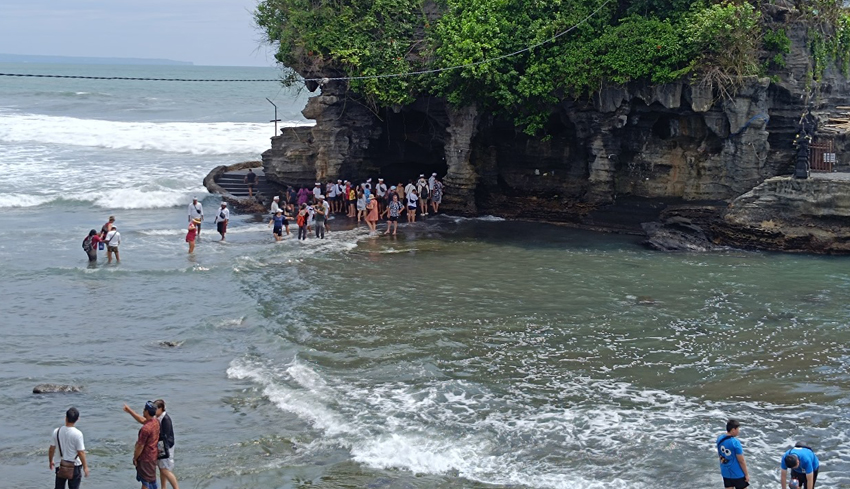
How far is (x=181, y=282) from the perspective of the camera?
70.0 feet

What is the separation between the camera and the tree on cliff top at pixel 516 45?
923 inches

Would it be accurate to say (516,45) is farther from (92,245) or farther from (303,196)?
(92,245)

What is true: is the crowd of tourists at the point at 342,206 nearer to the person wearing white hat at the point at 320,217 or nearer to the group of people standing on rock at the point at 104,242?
the person wearing white hat at the point at 320,217

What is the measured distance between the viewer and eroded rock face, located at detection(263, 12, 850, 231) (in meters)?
24.0

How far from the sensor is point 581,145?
2736 centimetres

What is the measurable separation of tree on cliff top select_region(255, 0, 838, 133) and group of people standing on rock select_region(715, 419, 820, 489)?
14.6 meters

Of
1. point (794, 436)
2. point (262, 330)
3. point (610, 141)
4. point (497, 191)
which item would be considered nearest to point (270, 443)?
point (262, 330)

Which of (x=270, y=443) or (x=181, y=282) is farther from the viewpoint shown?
(x=181, y=282)

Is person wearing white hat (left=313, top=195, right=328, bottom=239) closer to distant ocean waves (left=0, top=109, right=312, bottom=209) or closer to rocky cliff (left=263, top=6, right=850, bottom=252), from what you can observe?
rocky cliff (left=263, top=6, right=850, bottom=252)

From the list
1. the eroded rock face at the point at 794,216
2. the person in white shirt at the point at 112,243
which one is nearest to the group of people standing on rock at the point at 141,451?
the person in white shirt at the point at 112,243

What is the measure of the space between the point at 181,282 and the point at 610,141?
12780mm

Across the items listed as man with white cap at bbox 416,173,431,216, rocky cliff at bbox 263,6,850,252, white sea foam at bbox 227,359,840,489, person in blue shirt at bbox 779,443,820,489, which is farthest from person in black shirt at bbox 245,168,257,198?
person in blue shirt at bbox 779,443,820,489

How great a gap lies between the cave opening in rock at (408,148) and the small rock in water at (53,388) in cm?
1726

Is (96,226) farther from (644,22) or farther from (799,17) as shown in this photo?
(799,17)
